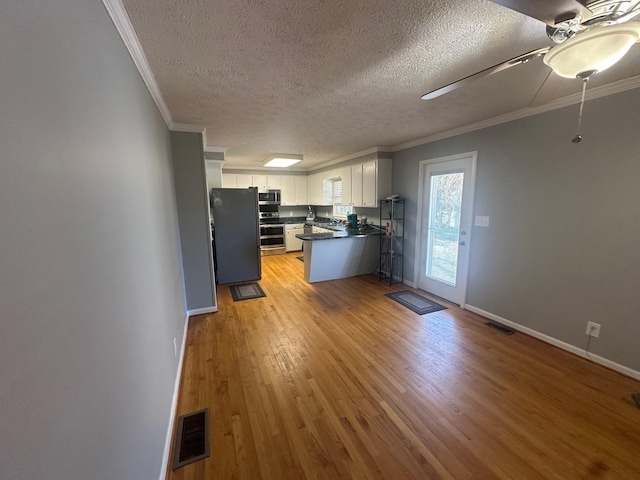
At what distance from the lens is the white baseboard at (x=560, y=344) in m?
2.22

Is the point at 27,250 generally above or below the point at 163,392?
above

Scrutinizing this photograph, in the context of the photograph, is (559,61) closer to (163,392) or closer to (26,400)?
(26,400)

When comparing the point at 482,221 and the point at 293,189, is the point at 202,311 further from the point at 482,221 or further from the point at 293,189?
the point at 293,189

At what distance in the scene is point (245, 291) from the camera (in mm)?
4320

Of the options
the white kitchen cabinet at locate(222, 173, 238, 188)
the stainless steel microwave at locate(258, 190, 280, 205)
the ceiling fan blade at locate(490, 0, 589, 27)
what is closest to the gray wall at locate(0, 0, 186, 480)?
the ceiling fan blade at locate(490, 0, 589, 27)

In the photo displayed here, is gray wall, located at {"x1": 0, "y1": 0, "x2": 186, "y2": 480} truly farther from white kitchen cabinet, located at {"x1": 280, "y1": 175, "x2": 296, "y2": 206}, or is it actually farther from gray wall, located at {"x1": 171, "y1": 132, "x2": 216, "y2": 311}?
white kitchen cabinet, located at {"x1": 280, "y1": 175, "x2": 296, "y2": 206}

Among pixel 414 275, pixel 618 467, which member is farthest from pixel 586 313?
pixel 414 275

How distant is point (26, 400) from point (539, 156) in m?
3.72

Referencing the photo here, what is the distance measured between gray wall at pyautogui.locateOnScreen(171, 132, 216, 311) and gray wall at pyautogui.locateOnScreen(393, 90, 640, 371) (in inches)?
133

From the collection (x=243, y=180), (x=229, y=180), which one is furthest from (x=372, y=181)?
(x=229, y=180)

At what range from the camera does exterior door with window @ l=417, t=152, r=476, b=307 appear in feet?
11.3

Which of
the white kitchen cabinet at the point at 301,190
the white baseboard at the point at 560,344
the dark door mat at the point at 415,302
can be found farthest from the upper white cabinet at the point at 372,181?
the white kitchen cabinet at the point at 301,190

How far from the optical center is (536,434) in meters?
1.69

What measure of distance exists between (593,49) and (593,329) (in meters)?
2.51
